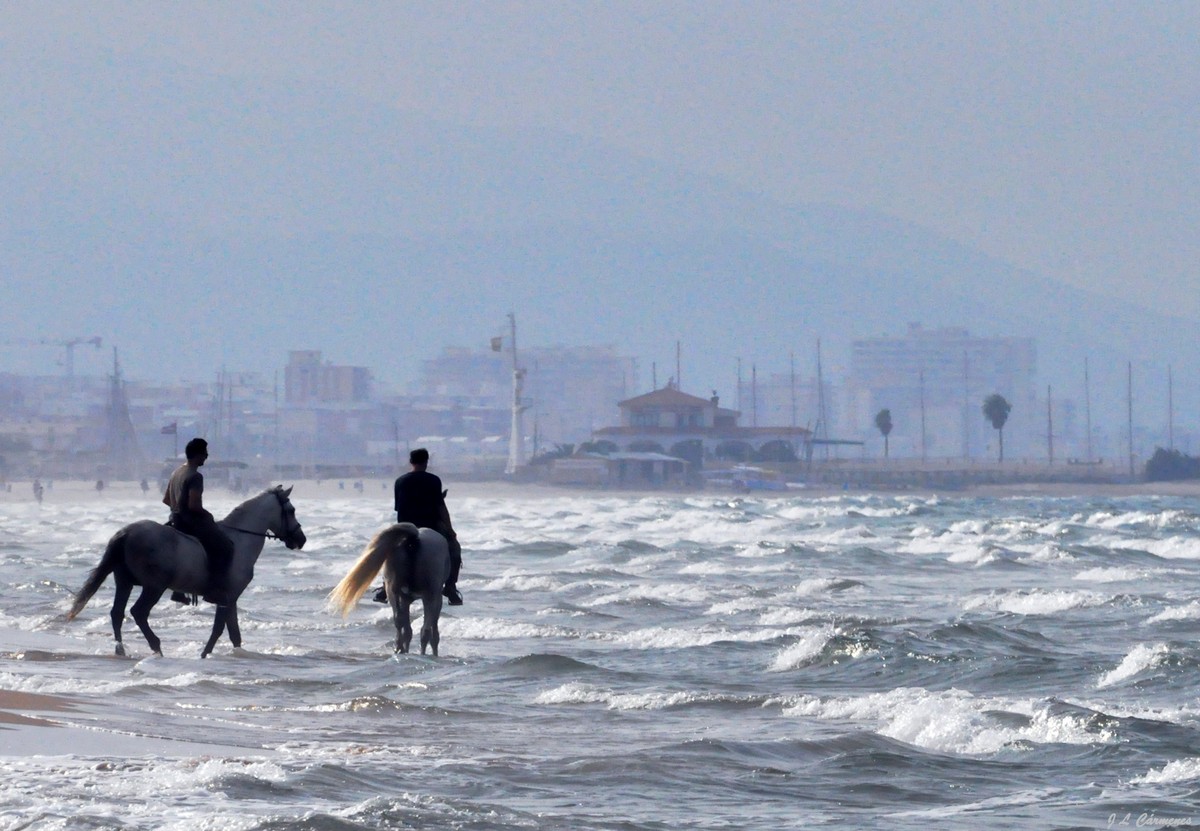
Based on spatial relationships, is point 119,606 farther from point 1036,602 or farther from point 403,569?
point 1036,602

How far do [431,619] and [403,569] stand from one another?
763mm

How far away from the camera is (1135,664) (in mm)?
16906

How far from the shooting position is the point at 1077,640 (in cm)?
2061

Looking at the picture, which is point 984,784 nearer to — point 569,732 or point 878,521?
point 569,732

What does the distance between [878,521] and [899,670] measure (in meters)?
55.7

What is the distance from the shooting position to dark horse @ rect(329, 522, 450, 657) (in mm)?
16844

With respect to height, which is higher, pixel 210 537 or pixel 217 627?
pixel 210 537

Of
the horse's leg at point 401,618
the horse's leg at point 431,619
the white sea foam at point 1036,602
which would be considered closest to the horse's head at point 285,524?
the horse's leg at point 401,618

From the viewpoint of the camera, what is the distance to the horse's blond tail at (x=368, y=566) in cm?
1680

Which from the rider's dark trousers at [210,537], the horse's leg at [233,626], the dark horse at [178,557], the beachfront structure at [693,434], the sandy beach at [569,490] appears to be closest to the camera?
the dark horse at [178,557]

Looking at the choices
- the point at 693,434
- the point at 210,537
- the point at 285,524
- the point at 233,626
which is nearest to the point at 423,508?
the point at 285,524

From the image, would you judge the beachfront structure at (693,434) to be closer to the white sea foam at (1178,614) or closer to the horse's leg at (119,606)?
the white sea foam at (1178,614)

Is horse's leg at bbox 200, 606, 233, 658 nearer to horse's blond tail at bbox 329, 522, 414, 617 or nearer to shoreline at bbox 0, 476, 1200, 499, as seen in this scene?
horse's blond tail at bbox 329, 522, 414, 617

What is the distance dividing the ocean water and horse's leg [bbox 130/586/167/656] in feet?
0.92
